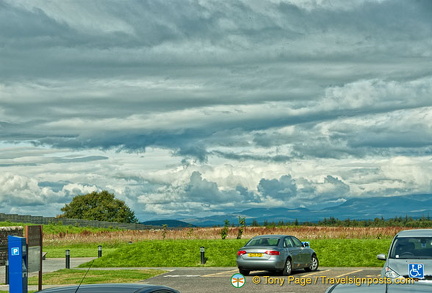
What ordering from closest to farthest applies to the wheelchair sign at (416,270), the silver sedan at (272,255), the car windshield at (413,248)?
the wheelchair sign at (416,270), the car windshield at (413,248), the silver sedan at (272,255)

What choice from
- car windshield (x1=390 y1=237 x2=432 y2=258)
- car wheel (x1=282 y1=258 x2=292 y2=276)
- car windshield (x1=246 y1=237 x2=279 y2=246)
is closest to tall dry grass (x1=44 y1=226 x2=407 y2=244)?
car wheel (x1=282 y1=258 x2=292 y2=276)

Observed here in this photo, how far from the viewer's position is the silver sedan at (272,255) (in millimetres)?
24922

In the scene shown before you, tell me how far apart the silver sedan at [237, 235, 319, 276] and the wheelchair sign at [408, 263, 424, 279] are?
1012 cm

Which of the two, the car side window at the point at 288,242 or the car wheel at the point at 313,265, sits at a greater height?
the car side window at the point at 288,242

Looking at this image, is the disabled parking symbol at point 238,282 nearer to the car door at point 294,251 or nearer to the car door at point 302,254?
the car door at point 294,251

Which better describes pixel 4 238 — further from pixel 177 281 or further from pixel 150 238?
pixel 150 238

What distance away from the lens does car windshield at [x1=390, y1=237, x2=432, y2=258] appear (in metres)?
15.8

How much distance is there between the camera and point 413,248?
1603 cm

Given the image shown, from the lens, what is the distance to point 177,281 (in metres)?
24.9

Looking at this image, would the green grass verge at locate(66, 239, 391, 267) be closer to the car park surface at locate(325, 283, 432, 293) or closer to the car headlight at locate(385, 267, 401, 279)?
the car headlight at locate(385, 267, 401, 279)

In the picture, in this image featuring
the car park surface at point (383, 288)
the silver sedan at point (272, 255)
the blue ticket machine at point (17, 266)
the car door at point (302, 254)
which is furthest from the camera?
the car door at point (302, 254)

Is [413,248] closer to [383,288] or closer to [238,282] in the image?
[238,282]

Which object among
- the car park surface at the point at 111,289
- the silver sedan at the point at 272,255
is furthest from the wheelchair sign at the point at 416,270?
the silver sedan at the point at 272,255

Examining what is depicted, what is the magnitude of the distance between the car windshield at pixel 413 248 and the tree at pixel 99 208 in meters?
120
